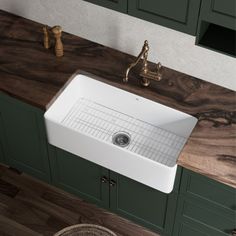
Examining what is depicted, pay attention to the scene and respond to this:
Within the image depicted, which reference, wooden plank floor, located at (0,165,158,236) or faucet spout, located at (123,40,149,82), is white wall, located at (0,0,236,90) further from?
wooden plank floor, located at (0,165,158,236)

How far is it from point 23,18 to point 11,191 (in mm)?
1117

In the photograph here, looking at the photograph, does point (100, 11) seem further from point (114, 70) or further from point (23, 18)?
point (23, 18)

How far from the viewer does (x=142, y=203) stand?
3.04 meters

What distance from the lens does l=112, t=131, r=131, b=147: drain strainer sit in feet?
9.70

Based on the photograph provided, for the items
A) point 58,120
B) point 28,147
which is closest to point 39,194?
point 28,147

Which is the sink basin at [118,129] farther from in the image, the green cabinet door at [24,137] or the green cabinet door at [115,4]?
the green cabinet door at [115,4]

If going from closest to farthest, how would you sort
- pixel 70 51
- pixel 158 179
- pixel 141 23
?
pixel 158 179
pixel 141 23
pixel 70 51

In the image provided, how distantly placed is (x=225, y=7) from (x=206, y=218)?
113 centimetres

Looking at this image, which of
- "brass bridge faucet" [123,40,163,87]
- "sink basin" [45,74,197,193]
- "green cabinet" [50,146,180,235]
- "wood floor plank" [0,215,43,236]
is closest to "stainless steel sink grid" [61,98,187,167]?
"sink basin" [45,74,197,193]

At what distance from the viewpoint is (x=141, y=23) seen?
9.51 ft

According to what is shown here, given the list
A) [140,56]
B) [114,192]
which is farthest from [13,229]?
[140,56]

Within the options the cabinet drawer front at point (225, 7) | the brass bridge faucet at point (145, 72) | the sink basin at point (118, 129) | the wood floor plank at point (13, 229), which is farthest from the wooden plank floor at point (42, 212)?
the cabinet drawer front at point (225, 7)

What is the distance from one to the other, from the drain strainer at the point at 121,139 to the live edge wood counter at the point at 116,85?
0.84ft

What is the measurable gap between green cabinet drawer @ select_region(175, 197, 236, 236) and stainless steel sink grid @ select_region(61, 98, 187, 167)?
0.25 m
